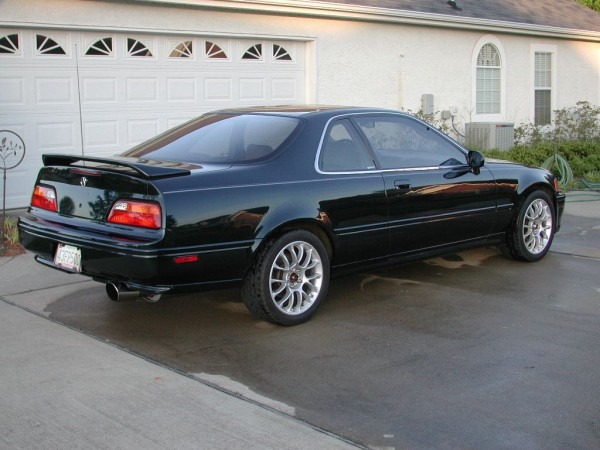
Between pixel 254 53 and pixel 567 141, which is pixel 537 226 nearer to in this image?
pixel 254 53

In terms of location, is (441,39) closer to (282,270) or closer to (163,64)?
(163,64)

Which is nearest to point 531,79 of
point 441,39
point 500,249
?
point 441,39

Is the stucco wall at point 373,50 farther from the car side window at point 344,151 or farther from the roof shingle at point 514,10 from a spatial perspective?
the car side window at point 344,151

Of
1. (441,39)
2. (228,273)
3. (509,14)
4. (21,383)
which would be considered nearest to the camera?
(21,383)

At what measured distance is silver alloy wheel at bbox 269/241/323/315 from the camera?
221 inches

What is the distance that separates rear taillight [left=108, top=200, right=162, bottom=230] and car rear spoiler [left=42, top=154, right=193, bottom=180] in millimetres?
189

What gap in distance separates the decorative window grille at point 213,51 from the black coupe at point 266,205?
18.2ft

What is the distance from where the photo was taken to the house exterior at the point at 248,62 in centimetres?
1037

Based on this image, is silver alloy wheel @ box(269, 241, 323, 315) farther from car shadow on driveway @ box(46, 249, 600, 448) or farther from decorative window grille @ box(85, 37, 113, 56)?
decorative window grille @ box(85, 37, 113, 56)

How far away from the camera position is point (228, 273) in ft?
17.6

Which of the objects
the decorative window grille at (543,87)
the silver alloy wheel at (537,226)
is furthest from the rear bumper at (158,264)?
the decorative window grille at (543,87)

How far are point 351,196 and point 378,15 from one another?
8740mm

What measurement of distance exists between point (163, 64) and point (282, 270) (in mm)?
6618

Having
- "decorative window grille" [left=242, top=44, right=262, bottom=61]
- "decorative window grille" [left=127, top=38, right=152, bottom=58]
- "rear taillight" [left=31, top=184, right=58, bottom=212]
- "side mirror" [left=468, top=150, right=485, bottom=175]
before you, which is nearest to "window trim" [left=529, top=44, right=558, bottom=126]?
"decorative window grille" [left=242, top=44, right=262, bottom=61]
